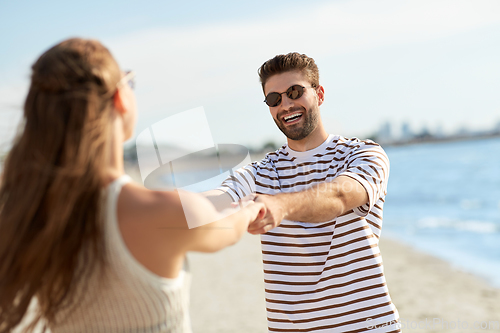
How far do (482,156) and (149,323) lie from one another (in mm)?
47390

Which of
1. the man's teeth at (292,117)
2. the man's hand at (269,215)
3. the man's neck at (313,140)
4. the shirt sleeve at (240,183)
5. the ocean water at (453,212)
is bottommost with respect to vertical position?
the ocean water at (453,212)

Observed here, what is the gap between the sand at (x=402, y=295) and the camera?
6703mm

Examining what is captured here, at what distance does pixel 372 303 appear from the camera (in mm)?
2477

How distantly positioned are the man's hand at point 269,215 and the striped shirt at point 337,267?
559 mm

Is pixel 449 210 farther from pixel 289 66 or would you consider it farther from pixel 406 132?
pixel 406 132

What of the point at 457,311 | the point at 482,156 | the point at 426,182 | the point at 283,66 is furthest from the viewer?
the point at 482,156

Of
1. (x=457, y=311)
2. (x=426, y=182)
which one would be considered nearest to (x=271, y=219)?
(x=457, y=311)

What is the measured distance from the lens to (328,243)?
2.57 metres

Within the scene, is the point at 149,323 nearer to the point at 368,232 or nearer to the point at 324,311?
the point at 324,311

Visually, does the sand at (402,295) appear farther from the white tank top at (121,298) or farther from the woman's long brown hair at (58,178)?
the woman's long brown hair at (58,178)

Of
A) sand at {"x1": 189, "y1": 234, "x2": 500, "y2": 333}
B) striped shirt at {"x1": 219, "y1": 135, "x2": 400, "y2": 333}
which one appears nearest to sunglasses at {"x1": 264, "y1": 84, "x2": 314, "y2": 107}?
striped shirt at {"x1": 219, "y1": 135, "x2": 400, "y2": 333}

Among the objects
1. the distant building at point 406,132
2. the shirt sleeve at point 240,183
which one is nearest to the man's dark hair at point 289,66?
the shirt sleeve at point 240,183

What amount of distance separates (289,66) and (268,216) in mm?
1497

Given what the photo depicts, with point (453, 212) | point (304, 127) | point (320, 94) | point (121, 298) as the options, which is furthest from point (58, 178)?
point (453, 212)
